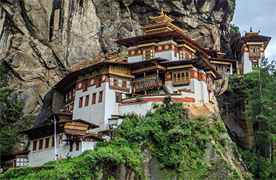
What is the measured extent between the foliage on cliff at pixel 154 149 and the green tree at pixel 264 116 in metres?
6.98

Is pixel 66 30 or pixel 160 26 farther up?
pixel 66 30

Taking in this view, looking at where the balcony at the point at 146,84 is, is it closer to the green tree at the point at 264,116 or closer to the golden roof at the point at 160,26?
the golden roof at the point at 160,26

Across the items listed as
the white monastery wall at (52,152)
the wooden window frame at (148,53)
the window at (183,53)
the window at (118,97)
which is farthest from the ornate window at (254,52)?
the white monastery wall at (52,152)

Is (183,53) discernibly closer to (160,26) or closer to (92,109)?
(160,26)

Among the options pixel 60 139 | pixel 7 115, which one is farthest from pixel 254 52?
pixel 7 115

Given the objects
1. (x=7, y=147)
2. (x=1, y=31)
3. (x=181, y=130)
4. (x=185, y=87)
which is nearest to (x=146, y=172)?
(x=181, y=130)

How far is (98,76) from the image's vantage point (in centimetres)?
4522

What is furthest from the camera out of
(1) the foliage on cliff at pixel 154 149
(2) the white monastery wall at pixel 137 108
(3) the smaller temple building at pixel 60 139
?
(2) the white monastery wall at pixel 137 108

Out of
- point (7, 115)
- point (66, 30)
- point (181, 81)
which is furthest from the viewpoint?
point (66, 30)

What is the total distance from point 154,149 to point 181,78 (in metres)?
11.7

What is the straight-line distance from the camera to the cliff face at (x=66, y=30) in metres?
52.6

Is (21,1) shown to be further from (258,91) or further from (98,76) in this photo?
(258,91)

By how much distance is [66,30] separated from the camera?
184 ft

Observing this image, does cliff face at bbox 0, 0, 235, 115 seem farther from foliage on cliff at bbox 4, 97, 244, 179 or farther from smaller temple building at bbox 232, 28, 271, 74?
foliage on cliff at bbox 4, 97, 244, 179
